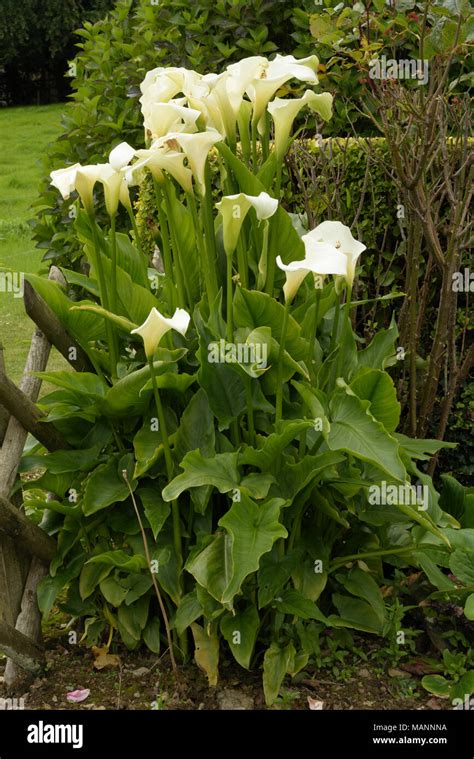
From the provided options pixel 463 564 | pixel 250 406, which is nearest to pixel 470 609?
pixel 463 564

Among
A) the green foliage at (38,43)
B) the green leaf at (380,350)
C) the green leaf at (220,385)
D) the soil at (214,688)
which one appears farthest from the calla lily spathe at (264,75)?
the green foliage at (38,43)

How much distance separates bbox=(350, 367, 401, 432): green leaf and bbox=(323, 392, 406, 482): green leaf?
143 millimetres

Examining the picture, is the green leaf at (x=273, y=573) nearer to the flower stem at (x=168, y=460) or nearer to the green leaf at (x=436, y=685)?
the flower stem at (x=168, y=460)

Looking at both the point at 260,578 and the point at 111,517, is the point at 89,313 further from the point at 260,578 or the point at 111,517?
the point at 260,578

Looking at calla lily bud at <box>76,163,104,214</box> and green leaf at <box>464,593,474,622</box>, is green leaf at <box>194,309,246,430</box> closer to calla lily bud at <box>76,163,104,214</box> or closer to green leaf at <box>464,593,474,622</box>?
calla lily bud at <box>76,163,104,214</box>

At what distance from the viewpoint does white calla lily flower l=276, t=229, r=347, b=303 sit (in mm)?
2299

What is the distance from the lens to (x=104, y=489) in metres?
2.77

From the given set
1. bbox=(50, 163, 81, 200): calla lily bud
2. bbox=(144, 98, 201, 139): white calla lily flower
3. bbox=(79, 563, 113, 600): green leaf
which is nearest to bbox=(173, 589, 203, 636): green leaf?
bbox=(79, 563, 113, 600): green leaf

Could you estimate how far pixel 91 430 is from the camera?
9.59 ft

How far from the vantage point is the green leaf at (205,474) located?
246 cm

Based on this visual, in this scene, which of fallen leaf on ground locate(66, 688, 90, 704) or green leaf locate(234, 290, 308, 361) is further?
fallen leaf on ground locate(66, 688, 90, 704)

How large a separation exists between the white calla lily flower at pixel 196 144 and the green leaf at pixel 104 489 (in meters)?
0.91

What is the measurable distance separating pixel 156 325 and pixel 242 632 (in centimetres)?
95

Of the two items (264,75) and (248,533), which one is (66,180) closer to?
(264,75)
